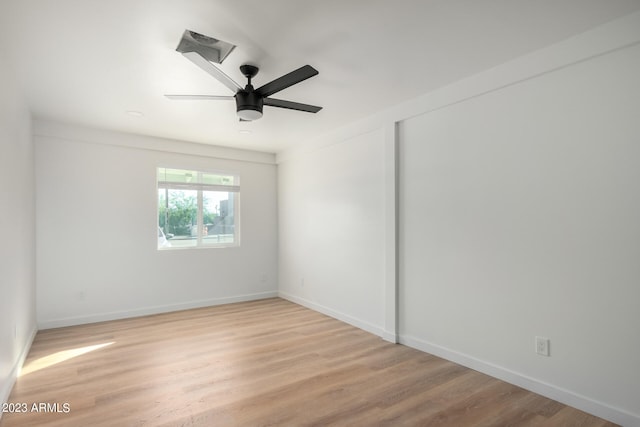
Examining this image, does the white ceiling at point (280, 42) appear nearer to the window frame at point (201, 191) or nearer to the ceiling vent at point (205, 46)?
the ceiling vent at point (205, 46)

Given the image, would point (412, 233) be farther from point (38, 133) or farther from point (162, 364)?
point (38, 133)

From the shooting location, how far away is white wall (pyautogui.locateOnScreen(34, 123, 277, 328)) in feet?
13.8

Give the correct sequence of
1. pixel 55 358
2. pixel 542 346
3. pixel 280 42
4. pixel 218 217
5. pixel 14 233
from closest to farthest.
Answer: pixel 280 42 → pixel 542 346 → pixel 14 233 → pixel 55 358 → pixel 218 217

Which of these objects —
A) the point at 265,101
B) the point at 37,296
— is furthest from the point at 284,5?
the point at 37,296

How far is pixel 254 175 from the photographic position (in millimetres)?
5793

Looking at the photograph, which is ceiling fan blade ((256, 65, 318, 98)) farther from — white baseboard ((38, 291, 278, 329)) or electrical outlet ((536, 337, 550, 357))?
white baseboard ((38, 291, 278, 329))

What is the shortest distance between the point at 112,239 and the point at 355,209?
3.25 metres

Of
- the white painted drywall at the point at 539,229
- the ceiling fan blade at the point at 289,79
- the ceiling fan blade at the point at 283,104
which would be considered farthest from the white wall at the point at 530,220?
the ceiling fan blade at the point at 289,79

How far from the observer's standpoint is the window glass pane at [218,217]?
5375 millimetres

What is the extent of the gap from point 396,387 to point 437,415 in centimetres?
43

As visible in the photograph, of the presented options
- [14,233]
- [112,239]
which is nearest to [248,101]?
[14,233]

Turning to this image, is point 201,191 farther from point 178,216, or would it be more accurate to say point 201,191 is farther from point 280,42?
point 280,42

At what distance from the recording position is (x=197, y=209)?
530 centimetres

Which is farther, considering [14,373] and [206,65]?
[14,373]
